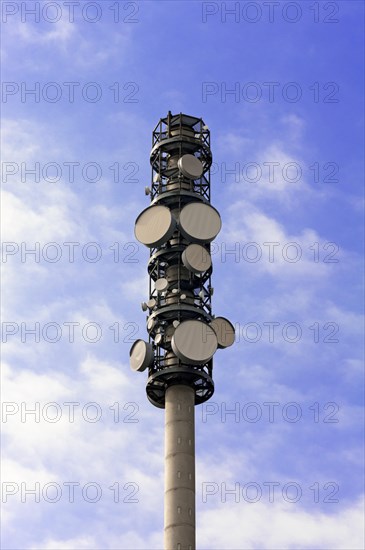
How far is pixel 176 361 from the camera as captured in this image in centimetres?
7862

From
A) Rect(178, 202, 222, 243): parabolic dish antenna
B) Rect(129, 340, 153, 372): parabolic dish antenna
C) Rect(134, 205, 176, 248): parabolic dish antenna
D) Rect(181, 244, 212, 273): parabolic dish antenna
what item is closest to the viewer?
Rect(129, 340, 153, 372): parabolic dish antenna

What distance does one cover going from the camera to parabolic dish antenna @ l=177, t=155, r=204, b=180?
278ft

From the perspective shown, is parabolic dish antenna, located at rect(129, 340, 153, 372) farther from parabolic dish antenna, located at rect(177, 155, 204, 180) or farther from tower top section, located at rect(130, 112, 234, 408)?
parabolic dish antenna, located at rect(177, 155, 204, 180)

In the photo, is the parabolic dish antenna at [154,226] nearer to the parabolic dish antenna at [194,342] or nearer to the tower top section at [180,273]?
the tower top section at [180,273]

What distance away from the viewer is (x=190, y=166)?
279ft

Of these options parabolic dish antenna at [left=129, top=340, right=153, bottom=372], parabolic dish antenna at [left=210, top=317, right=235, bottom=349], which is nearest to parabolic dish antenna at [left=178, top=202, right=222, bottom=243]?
parabolic dish antenna at [left=210, top=317, right=235, bottom=349]

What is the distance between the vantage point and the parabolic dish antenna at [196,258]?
264 feet

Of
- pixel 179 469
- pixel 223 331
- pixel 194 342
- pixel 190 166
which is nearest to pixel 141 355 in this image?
pixel 194 342

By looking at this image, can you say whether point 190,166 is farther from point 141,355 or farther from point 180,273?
point 141,355

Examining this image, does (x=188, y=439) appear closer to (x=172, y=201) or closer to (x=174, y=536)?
(x=174, y=536)

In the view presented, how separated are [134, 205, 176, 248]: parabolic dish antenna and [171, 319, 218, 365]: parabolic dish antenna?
24.5 ft

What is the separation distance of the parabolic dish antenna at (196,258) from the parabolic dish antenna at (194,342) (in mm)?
4448

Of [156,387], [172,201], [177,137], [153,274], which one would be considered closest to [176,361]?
[156,387]

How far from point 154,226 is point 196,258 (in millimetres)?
4508
